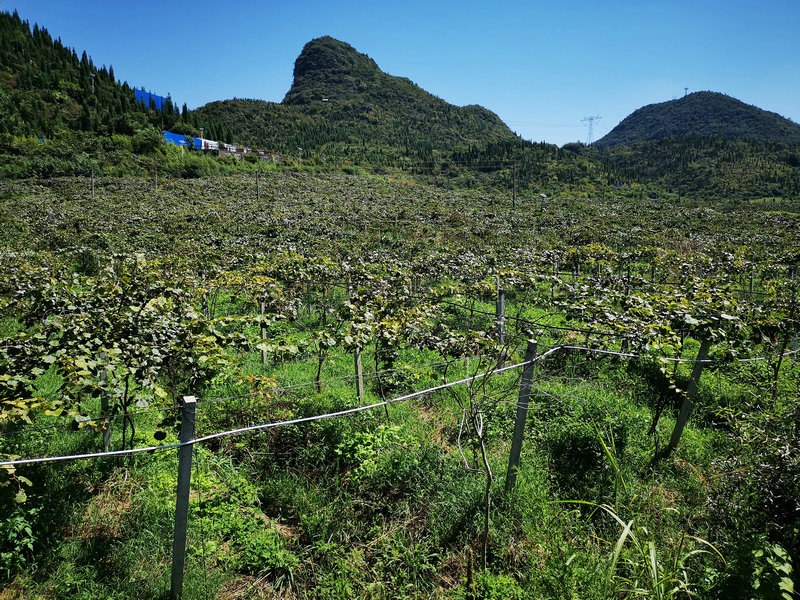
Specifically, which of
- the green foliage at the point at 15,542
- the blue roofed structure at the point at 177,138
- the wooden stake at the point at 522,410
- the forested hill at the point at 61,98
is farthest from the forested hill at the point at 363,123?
the green foliage at the point at 15,542

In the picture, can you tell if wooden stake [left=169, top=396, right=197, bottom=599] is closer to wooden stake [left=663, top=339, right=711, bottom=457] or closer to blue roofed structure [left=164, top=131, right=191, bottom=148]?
wooden stake [left=663, top=339, right=711, bottom=457]

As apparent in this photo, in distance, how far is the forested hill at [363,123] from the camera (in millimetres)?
A: 106625

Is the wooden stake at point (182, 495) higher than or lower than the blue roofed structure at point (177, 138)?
lower

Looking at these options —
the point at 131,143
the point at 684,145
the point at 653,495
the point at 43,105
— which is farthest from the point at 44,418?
the point at 684,145

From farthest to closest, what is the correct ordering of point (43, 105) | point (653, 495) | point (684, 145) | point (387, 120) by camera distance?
point (387, 120) → point (684, 145) → point (43, 105) → point (653, 495)

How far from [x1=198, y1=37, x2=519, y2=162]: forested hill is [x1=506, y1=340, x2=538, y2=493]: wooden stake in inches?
3567

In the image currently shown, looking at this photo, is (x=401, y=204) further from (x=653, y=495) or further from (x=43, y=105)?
(x=43, y=105)

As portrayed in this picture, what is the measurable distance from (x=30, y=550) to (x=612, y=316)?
255 inches

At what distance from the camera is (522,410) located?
3.58 meters

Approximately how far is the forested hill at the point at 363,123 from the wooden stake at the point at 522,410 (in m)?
90.6

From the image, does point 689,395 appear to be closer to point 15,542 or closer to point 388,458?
point 388,458

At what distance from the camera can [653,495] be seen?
417cm

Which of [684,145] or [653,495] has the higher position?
[684,145]

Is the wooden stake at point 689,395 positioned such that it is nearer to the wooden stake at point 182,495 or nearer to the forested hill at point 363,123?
the wooden stake at point 182,495
